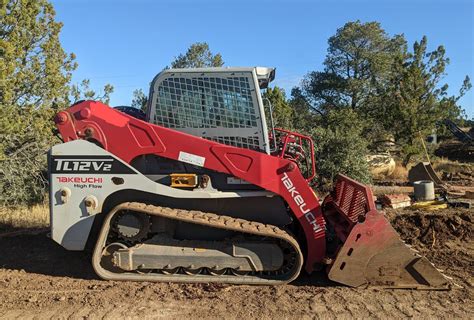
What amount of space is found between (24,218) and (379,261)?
672 cm

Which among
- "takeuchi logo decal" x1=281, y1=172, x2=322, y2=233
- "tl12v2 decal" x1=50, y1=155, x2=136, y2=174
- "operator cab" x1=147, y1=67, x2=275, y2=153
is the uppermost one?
"operator cab" x1=147, y1=67, x2=275, y2=153

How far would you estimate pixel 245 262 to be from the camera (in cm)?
509

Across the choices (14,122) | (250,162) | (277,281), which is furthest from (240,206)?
(14,122)

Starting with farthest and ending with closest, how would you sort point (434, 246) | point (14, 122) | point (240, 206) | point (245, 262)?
point (14, 122) < point (434, 246) < point (240, 206) < point (245, 262)

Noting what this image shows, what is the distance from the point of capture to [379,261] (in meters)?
4.96

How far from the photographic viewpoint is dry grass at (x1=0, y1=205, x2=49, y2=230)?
7.99 m

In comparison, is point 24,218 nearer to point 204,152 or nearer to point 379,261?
point 204,152

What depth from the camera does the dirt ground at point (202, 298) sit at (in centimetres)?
434

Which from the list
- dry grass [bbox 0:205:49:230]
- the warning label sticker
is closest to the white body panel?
the warning label sticker

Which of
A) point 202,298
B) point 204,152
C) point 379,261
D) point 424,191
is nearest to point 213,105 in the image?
point 204,152

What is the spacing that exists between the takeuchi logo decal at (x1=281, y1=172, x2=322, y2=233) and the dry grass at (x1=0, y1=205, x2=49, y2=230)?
16.5 ft

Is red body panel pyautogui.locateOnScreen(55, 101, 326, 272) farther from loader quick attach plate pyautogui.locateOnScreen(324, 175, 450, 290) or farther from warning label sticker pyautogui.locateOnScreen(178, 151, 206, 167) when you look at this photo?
loader quick attach plate pyautogui.locateOnScreen(324, 175, 450, 290)

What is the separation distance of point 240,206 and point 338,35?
2647 centimetres

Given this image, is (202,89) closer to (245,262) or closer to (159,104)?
(159,104)
